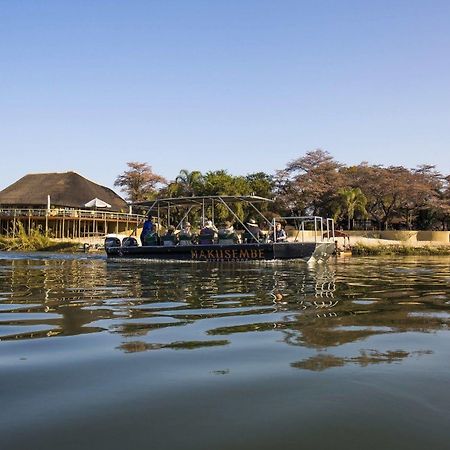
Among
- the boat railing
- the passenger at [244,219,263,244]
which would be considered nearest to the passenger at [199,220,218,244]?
the passenger at [244,219,263,244]

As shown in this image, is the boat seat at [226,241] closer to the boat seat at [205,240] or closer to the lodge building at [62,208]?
the boat seat at [205,240]

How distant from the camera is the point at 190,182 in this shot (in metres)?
50.8

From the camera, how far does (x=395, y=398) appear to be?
264cm

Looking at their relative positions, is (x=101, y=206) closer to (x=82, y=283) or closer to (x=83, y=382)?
(x=82, y=283)

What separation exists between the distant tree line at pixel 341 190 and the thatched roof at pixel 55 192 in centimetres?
816

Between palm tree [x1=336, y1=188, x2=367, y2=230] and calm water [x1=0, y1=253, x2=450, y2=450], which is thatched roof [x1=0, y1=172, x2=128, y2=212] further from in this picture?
calm water [x1=0, y1=253, x2=450, y2=450]

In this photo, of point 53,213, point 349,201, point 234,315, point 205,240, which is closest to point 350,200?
point 349,201

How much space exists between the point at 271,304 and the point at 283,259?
35.7 ft

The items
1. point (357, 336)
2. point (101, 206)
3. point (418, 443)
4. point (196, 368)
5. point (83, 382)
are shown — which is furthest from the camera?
point (101, 206)

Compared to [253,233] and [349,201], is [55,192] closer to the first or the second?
[349,201]

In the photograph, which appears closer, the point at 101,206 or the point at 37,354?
the point at 37,354

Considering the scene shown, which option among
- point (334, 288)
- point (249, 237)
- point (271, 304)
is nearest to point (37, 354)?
point (271, 304)

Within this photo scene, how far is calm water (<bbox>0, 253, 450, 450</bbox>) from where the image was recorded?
86.7 inches

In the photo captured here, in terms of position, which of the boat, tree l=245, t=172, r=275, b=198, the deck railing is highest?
tree l=245, t=172, r=275, b=198
